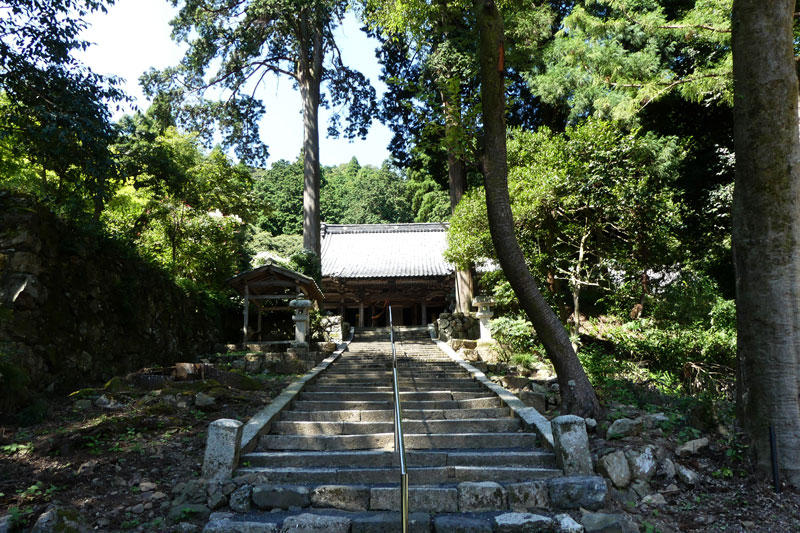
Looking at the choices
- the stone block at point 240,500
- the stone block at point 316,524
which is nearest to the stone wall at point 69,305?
the stone block at point 240,500

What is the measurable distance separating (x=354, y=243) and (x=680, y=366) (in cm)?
1578

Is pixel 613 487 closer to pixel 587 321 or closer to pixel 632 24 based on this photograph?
pixel 587 321

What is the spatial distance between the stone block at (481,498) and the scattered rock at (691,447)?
203 centimetres

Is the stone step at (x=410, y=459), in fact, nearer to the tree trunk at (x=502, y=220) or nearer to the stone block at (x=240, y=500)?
the stone block at (x=240, y=500)

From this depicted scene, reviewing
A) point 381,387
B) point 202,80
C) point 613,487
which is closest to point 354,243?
point 202,80

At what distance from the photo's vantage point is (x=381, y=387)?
25.3 feet

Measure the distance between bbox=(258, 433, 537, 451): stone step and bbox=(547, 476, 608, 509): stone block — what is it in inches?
40.1

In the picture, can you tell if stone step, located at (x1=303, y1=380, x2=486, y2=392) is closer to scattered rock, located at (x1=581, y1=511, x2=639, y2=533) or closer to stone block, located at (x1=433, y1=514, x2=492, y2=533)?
Answer: stone block, located at (x1=433, y1=514, x2=492, y2=533)

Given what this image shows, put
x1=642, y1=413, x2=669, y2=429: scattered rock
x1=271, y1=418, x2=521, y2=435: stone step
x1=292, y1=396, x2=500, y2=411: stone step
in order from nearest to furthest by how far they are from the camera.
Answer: x1=642, y1=413, x2=669, y2=429: scattered rock
x1=271, y1=418, x2=521, y2=435: stone step
x1=292, y1=396, x2=500, y2=411: stone step

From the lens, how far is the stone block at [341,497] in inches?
163

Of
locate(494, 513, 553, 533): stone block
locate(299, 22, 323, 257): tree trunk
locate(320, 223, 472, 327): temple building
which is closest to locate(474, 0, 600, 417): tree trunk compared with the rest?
locate(494, 513, 553, 533): stone block

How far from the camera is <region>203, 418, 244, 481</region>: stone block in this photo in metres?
4.36

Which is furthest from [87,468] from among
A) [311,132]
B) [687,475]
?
[311,132]

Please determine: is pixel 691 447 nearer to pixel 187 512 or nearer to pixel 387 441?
pixel 387 441
